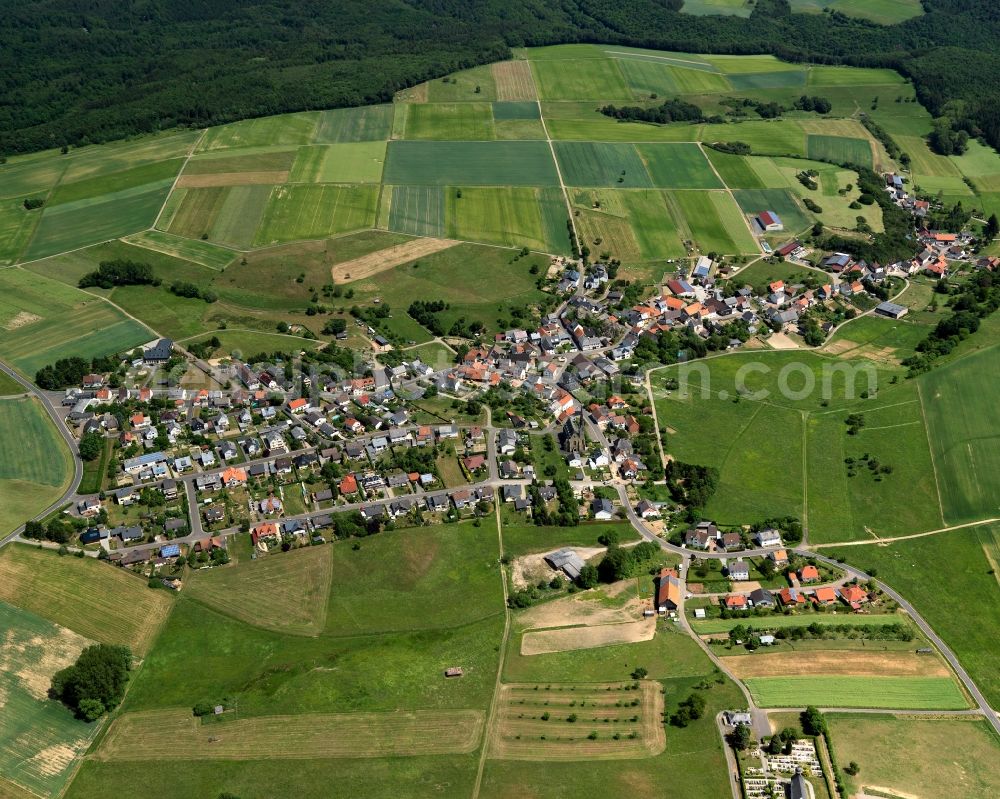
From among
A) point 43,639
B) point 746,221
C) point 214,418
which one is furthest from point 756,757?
point 746,221

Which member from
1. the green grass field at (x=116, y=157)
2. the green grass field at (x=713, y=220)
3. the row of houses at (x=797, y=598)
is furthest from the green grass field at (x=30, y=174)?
the row of houses at (x=797, y=598)

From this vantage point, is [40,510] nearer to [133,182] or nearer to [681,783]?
[681,783]

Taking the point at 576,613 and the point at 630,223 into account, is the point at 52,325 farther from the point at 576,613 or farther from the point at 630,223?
the point at 630,223

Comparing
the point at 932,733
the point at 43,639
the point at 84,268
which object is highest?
the point at 84,268

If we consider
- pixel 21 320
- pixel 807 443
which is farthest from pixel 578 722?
pixel 21 320

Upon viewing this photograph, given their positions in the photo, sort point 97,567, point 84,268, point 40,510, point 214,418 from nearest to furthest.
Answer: point 97,567
point 40,510
point 214,418
point 84,268
